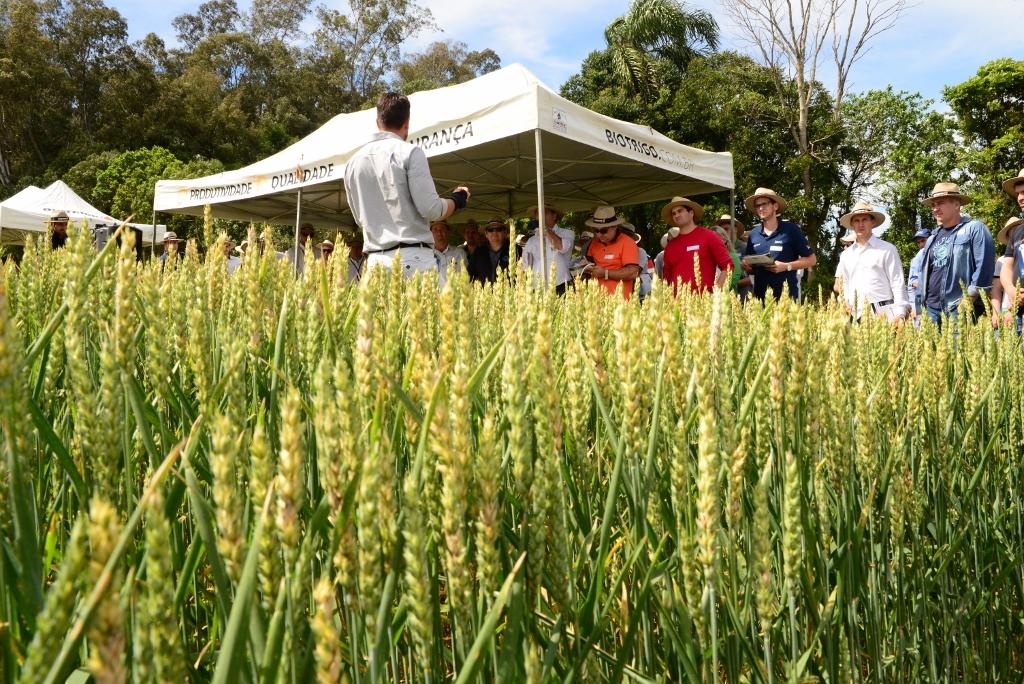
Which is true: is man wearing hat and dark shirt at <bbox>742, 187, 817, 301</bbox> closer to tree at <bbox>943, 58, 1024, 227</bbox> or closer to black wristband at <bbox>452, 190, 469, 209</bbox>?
black wristband at <bbox>452, 190, 469, 209</bbox>

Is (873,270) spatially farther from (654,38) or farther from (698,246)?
(654,38)

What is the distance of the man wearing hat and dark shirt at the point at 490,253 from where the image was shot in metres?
6.88

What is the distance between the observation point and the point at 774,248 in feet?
19.7

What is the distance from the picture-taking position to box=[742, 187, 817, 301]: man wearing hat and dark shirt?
589cm

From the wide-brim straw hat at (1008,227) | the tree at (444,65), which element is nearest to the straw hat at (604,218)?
the wide-brim straw hat at (1008,227)

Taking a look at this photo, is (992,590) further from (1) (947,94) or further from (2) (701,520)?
(1) (947,94)

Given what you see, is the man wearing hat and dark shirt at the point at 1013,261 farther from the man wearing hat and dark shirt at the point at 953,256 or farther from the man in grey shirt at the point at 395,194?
the man in grey shirt at the point at 395,194

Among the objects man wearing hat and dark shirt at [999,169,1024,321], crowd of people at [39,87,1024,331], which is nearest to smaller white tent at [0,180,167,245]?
crowd of people at [39,87,1024,331]

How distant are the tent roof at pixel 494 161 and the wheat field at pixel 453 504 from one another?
15.0 ft

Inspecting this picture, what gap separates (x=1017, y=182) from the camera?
501 centimetres

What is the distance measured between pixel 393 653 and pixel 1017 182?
5.68 m

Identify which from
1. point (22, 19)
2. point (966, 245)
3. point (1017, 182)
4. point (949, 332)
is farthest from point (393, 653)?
point (22, 19)

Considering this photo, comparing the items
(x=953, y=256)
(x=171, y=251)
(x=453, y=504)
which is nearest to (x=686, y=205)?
(x=953, y=256)

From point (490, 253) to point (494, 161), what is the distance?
60.4 inches
